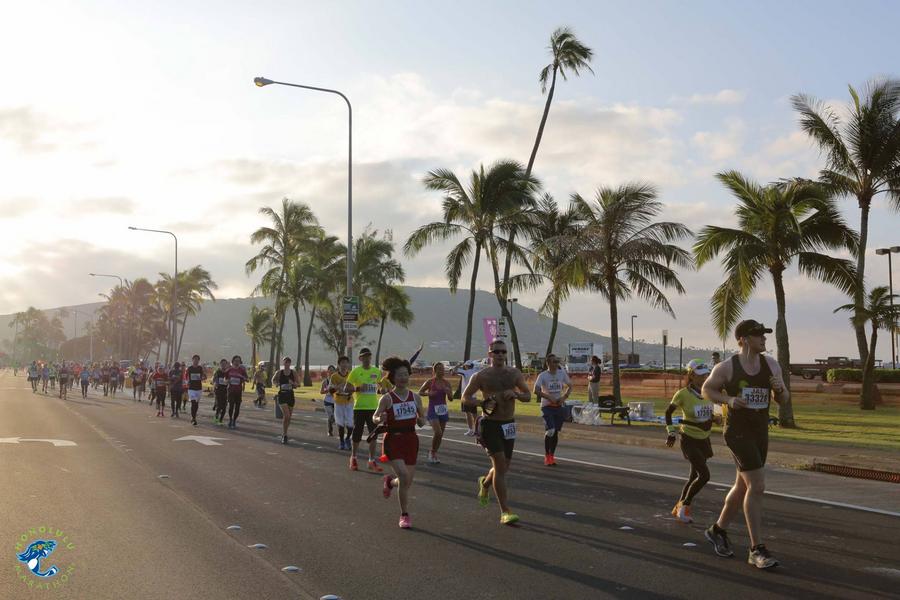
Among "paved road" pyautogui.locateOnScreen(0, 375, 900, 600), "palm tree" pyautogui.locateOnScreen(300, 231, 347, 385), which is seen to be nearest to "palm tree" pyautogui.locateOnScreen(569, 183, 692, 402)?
"paved road" pyautogui.locateOnScreen(0, 375, 900, 600)

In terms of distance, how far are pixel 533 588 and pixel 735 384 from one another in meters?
2.39

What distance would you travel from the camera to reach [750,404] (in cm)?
733

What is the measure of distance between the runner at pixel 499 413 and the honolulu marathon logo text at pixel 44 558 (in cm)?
399

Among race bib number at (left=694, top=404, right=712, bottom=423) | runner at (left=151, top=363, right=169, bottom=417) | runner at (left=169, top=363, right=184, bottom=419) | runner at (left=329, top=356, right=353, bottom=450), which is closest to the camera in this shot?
race bib number at (left=694, top=404, right=712, bottom=423)

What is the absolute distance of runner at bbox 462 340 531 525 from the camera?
30.2 feet

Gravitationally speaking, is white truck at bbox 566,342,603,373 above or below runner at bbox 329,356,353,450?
above

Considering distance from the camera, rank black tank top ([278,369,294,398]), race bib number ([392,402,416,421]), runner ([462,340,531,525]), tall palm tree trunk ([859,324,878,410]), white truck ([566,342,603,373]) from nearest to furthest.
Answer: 1. runner ([462,340,531,525])
2. race bib number ([392,402,416,421])
3. black tank top ([278,369,294,398])
4. tall palm tree trunk ([859,324,878,410])
5. white truck ([566,342,603,373])

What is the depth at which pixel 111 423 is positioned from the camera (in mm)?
25797

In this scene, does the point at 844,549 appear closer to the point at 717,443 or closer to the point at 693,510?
the point at 693,510

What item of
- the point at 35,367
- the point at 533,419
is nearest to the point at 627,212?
the point at 533,419

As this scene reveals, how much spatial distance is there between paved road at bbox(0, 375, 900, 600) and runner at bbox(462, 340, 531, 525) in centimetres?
46

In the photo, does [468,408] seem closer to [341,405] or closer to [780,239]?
[341,405]

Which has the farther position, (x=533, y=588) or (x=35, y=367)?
(x=35, y=367)

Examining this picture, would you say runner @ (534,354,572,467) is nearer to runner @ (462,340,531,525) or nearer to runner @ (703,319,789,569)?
runner @ (462,340,531,525)
